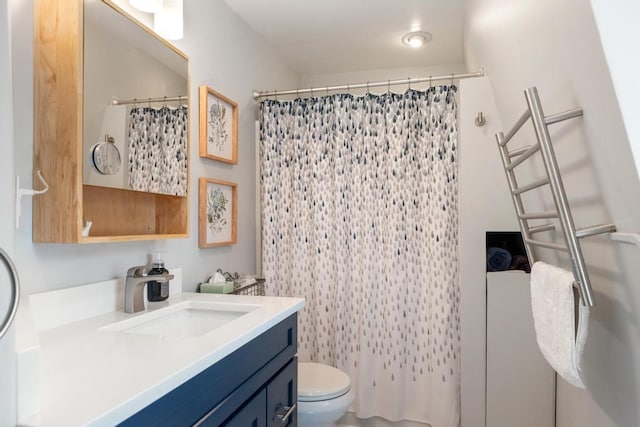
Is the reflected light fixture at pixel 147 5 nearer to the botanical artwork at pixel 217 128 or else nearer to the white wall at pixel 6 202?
the botanical artwork at pixel 217 128

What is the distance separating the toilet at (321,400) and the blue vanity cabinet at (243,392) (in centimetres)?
23

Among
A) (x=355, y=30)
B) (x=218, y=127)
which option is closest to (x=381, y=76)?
(x=355, y=30)

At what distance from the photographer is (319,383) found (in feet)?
6.33

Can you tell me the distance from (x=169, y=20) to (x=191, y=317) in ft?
3.79

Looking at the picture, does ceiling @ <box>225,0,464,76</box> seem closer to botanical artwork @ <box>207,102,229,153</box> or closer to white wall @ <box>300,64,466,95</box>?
white wall @ <box>300,64,466,95</box>

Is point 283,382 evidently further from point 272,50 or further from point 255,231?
point 272,50

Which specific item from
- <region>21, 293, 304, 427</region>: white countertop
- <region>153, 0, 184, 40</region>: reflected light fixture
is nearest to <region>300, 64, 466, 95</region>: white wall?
<region>153, 0, 184, 40</region>: reflected light fixture

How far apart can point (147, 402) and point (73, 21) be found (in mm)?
1082

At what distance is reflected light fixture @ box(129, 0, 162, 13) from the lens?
1533 millimetres

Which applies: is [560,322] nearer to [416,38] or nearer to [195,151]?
[195,151]

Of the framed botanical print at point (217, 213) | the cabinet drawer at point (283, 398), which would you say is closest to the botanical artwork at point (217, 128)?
the framed botanical print at point (217, 213)

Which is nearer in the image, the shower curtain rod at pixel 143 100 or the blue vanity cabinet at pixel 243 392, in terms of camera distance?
the blue vanity cabinet at pixel 243 392

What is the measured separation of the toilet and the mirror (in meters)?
1.02

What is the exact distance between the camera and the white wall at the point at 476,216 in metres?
2.04
